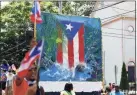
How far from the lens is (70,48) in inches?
544

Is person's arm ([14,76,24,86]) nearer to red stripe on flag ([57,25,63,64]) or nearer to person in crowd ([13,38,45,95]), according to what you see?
person in crowd ([13,38,45,95])

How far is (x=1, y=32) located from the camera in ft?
115

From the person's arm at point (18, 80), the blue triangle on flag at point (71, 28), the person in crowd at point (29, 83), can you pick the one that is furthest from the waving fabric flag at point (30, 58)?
the blue triangle on flag at point (71, 28)

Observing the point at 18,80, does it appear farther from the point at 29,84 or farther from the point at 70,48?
the point at 70,48

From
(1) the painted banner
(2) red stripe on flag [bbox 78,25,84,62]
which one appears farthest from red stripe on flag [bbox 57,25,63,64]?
(2) red stripe on flag [bbox 78,25,84,62]

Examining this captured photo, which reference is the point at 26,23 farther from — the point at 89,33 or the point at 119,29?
the point at 89,33

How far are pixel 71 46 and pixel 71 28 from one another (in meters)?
0.59

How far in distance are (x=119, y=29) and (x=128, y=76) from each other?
14.1ft

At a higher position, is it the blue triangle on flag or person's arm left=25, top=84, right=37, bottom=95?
the blue triangle on flag

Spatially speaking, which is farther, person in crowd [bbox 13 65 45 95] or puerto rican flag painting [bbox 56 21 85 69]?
puerto rican flag painting [bbox 56 21 85 69]

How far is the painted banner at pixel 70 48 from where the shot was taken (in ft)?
43.2

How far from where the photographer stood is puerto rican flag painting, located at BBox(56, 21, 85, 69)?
13.6m

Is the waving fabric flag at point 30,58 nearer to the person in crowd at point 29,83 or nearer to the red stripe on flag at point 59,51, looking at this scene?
the person in crowd at point 29,83

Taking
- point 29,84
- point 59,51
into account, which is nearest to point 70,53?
point 59,51
